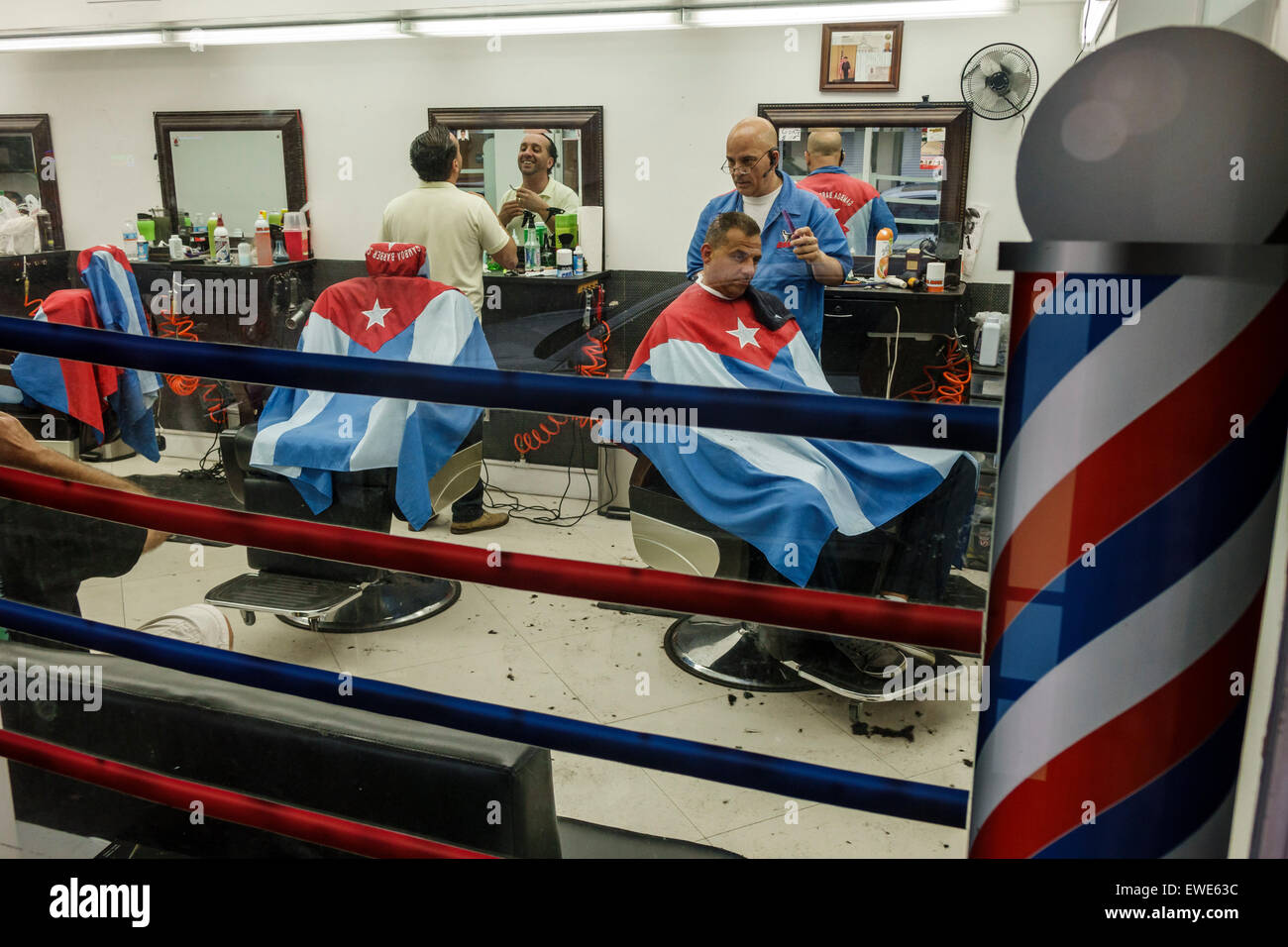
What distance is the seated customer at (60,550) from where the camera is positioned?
71.6 inches

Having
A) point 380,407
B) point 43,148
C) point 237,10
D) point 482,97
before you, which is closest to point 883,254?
point 482,97

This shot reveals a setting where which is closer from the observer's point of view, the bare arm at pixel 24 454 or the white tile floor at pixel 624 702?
the bare arm at pixel 24 454

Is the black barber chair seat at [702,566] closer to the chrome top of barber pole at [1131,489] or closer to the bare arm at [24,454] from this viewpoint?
the bare arm at [24,454]

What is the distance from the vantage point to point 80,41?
6055 millimetres

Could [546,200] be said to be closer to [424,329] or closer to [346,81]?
[346,81]

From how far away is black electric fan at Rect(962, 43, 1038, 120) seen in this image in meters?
4.70

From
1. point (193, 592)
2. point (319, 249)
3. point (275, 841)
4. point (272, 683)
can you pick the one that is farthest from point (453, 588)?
point (319, 249)

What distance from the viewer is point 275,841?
52.5 inches

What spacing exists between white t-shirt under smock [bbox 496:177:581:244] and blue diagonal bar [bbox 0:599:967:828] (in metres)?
4.70

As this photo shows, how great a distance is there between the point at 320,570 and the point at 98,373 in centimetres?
160

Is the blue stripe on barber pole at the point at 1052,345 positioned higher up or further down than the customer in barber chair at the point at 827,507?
higher up

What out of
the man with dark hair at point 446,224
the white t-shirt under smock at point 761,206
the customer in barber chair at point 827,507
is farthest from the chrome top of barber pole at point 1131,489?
the man with dark hair at point 446,224

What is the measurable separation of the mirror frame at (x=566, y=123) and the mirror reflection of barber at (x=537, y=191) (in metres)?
0.07
